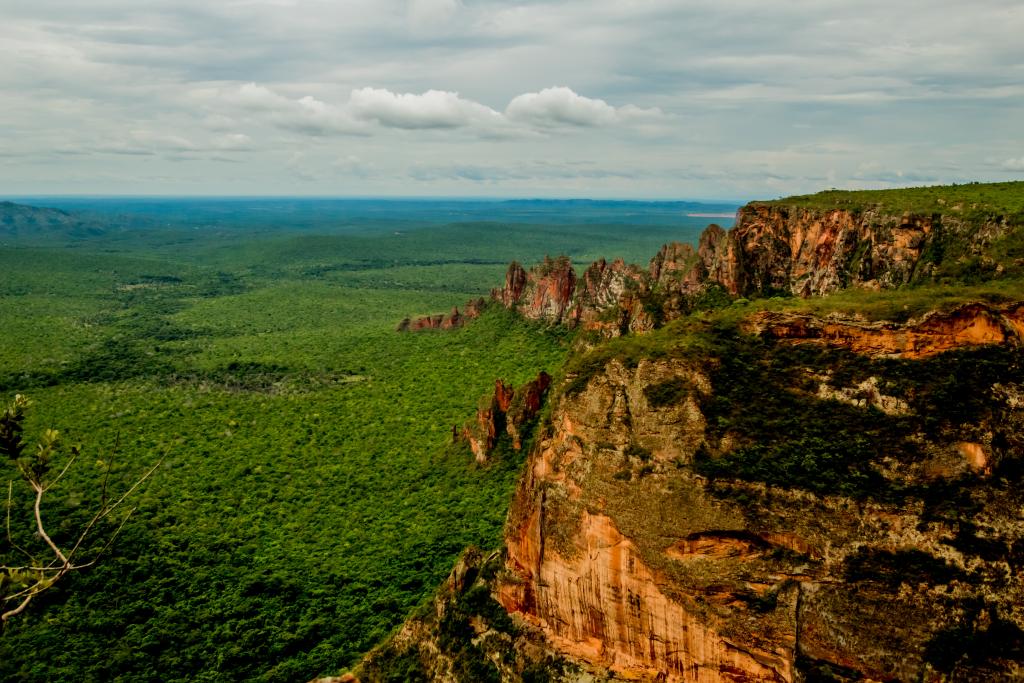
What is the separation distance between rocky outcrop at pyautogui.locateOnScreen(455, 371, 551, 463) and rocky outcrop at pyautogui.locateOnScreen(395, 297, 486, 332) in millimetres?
48257

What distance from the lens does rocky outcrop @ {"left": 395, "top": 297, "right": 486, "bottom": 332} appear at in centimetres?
10875

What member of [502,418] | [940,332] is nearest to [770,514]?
[940,332]

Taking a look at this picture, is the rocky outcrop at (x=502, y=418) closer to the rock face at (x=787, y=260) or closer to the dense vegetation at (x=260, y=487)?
the dense vegetation at (x=260, y=487)

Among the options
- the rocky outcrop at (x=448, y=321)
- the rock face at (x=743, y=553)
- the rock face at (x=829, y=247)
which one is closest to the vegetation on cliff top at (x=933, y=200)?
the rock face at (x=829, y=247)

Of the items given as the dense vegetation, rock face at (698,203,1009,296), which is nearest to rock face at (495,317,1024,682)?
the dense vegetation

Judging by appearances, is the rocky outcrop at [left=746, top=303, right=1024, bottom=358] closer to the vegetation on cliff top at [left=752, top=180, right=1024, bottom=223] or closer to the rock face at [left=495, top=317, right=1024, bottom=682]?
the rock face at [left=495, top=317, right=1024, bottom=682]

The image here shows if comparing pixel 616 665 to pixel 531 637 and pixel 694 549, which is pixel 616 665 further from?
pixel 694 549

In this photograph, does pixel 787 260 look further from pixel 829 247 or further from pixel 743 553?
pixel 743 553

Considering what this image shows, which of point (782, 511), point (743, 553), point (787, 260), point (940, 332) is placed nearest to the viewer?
point (782, 511)

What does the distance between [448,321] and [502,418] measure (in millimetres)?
52470

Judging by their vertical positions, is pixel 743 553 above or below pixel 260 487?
above

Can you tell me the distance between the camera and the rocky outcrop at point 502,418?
58.1m

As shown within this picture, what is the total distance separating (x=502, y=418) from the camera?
196 ft

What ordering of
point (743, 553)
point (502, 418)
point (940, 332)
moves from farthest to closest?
point (502, 418) < point (940, 332) < point (743, 553)
